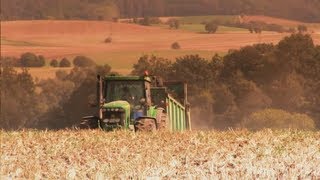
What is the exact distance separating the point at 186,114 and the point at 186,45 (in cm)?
3110

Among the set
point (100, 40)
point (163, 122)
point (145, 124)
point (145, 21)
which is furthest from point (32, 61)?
point (145, 124)

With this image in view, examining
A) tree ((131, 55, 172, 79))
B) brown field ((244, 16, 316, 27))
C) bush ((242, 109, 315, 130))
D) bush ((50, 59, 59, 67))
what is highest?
brown field ((244, 16, 316, 27))

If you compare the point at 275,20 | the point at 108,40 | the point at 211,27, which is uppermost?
the point at 275,20

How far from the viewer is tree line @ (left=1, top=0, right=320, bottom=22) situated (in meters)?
43.9

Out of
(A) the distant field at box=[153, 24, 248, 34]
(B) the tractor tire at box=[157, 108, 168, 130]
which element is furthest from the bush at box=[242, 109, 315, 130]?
(B) the tractor tire at box=[157, 108, 168, 130]

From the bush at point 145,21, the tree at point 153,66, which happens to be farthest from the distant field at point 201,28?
the tree at point 153,66

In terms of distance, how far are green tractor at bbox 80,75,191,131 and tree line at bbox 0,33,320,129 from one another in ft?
44.6

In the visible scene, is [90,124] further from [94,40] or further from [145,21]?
[94,40]

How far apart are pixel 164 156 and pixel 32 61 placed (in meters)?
50.0

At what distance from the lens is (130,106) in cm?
1822

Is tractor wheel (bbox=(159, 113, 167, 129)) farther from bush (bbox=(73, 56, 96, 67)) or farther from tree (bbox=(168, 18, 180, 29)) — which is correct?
bush (bbox=(73, 56, 96, 67))

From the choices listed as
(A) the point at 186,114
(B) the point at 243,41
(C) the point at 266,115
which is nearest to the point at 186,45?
(B) the point at 243,41

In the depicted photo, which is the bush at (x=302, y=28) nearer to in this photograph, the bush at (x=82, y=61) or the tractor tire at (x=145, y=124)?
the tractor tire at (x=145, y=124)

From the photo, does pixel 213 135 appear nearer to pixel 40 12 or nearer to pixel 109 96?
pixel 109 96
